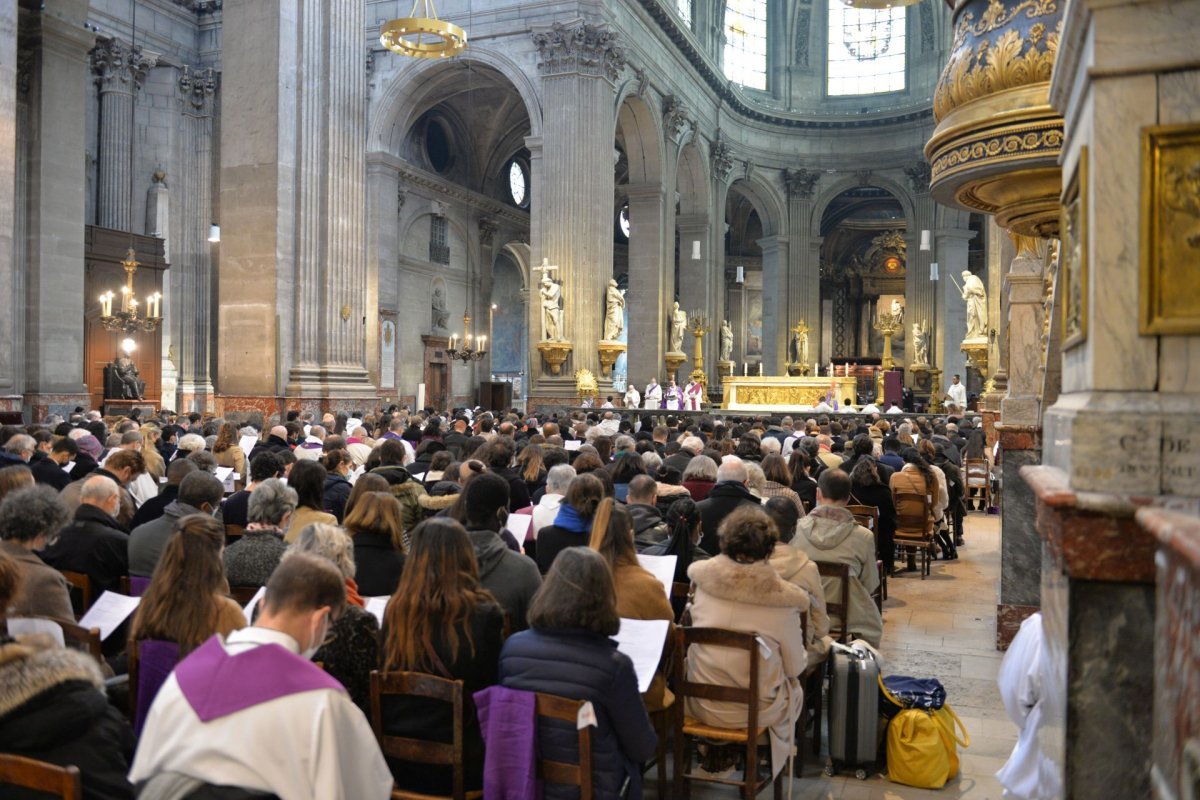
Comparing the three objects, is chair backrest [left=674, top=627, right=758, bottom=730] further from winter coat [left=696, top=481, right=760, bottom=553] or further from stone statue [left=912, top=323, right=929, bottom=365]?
stone statue [left=912, top=323, right=929, bottom=365]

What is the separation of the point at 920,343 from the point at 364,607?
118ft

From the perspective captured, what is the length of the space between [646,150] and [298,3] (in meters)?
16.6

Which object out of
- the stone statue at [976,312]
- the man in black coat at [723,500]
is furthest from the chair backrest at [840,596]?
the stone statue at [976,312]

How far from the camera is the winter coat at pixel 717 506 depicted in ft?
20.1

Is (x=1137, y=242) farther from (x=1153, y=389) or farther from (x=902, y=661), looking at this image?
(x=902, y=661)

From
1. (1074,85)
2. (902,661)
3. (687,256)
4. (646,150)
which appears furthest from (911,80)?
(1074,85)

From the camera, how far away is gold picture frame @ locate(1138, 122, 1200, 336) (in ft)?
7.89

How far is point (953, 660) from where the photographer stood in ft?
22.5

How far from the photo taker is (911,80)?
128 feet

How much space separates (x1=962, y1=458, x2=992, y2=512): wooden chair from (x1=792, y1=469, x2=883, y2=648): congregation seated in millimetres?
9324

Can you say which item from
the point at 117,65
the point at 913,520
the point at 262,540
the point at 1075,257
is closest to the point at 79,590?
the point at 262,540

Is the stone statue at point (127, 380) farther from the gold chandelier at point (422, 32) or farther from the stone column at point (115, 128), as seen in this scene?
the gold chandelier at point (422, 32)

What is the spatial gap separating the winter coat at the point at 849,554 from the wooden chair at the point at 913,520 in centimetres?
366

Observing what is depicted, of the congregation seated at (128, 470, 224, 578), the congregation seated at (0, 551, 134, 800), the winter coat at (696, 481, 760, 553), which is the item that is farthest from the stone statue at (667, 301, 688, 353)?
the congregation seated at (0, 551, 134, 800)
